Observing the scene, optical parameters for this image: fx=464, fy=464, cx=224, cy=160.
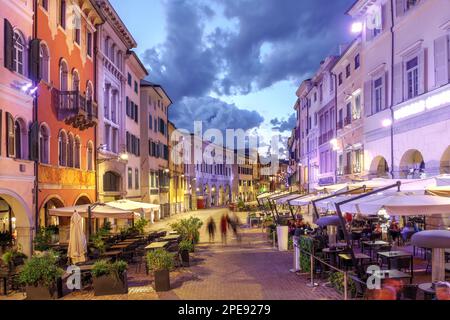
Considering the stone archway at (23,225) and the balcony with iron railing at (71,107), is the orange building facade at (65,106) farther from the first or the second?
the stone archway at (23,225)

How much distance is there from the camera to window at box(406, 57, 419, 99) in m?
21.6

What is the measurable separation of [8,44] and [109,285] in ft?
33.0

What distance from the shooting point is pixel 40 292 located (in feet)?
39.2

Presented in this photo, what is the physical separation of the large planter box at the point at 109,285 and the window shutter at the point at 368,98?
64.6ft

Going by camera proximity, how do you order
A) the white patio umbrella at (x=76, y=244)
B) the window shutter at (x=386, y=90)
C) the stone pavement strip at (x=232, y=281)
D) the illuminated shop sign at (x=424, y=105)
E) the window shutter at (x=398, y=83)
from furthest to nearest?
the window shutter at (x=386, y=90) → the window shutter at (x=398, y=83) → the illuminated shop sign at (x=424, y=105) → the white patio umbrella at (x=76, y=244) → the stone pavement strip at (x=232, y=281)

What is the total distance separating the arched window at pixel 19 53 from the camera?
59.1ft

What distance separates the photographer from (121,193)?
111 feet

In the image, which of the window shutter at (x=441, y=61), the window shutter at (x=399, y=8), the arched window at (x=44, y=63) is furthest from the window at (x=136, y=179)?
the window shutter at (x=441, y=61)

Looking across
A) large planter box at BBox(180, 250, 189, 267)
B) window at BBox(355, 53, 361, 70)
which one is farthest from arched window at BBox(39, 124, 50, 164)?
window at BBox(355, 53, 361, 70)

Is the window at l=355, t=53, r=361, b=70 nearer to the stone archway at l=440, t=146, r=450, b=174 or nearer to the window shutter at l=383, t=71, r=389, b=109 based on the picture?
the window shutter at l=383, t=71, r=389, b=109

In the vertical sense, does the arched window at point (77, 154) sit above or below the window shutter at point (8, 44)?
below

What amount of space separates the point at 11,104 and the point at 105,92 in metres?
14.4

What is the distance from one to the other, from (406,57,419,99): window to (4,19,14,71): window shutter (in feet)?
56.7

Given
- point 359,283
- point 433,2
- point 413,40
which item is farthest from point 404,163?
point 359,283
